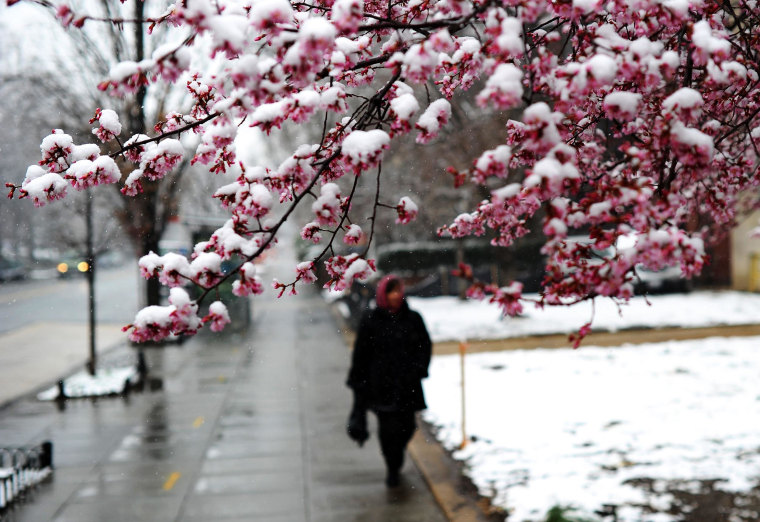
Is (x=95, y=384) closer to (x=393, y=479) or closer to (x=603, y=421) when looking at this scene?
(x=393, y=479)

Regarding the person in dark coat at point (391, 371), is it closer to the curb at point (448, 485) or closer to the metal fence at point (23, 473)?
the curb at point (448, 485)

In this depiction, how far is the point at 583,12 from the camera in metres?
2.59

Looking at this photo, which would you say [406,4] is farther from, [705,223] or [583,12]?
[705,223]

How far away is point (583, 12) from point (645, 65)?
0.33 meters

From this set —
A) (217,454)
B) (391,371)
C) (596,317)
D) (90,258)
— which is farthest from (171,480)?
(596,317)

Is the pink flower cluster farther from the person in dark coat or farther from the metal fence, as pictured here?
the metal fence

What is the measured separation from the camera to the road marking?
6.28 m

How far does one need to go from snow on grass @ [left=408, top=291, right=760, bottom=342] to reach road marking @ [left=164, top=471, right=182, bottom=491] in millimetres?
7916

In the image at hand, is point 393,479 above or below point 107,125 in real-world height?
below

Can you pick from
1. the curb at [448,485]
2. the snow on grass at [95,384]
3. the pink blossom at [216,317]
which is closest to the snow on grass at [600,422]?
the curb at [448,485]

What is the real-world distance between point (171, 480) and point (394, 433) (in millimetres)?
2339

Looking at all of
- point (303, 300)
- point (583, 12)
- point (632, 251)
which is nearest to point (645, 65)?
point (583, 12)

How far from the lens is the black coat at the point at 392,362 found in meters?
5.95

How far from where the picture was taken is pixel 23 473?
20.5 feet
